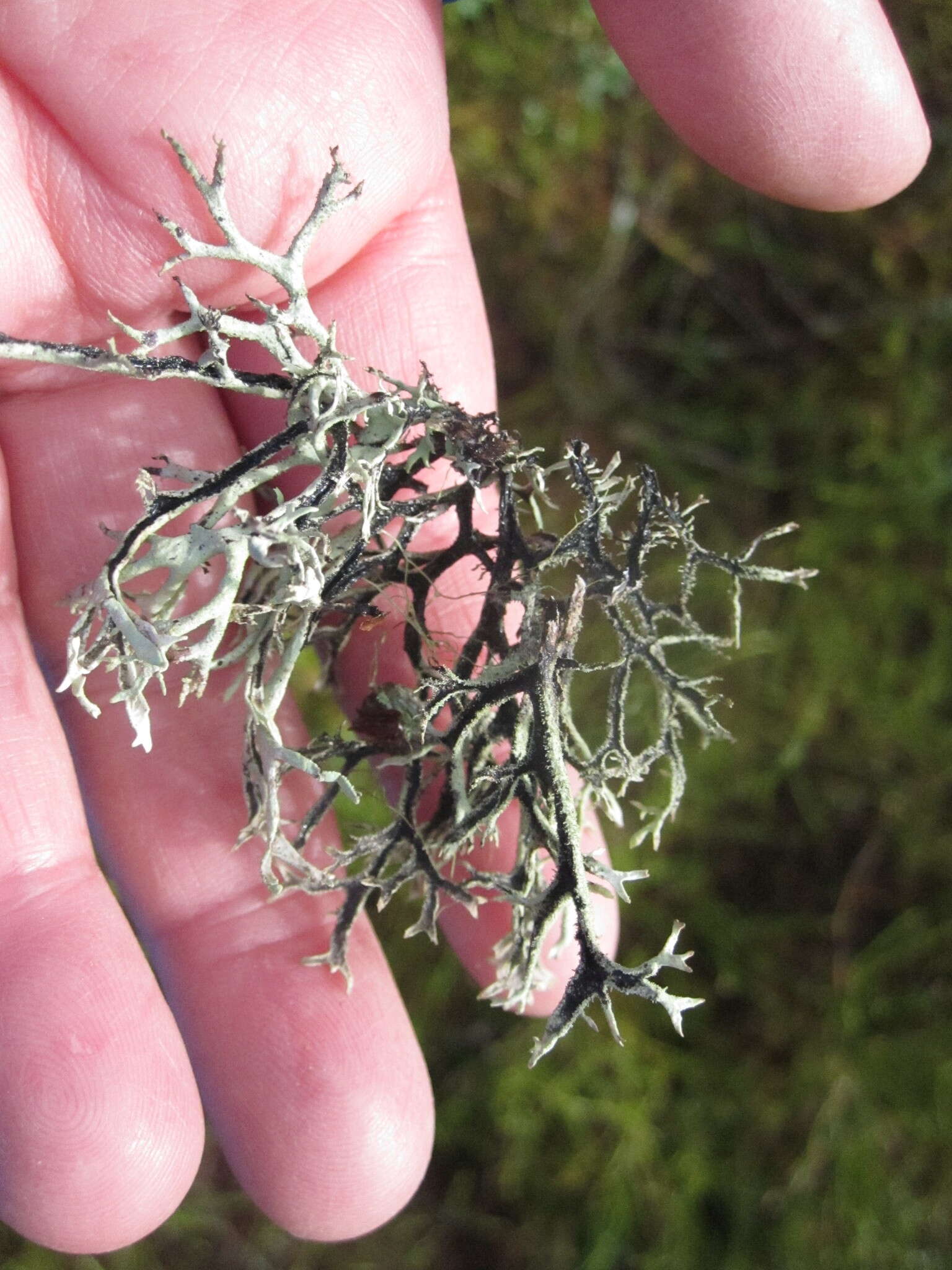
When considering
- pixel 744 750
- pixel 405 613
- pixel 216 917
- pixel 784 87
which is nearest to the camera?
pixel 784 87

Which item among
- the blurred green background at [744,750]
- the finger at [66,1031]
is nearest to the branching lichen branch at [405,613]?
the finger at [66,1031]

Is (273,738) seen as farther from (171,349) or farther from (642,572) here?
(171,349)

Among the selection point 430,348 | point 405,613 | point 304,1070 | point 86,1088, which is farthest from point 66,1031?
point 430,348

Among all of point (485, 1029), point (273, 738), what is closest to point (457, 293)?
point (273, 738)

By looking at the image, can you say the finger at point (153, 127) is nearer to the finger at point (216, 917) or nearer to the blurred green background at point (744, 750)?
the finger at point (216, 917)

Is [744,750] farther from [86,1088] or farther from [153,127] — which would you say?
[153,127]

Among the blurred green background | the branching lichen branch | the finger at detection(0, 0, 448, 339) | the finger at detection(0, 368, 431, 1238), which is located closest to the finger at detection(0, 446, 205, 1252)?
the finger at detection(0, 368, 431, 1238)
